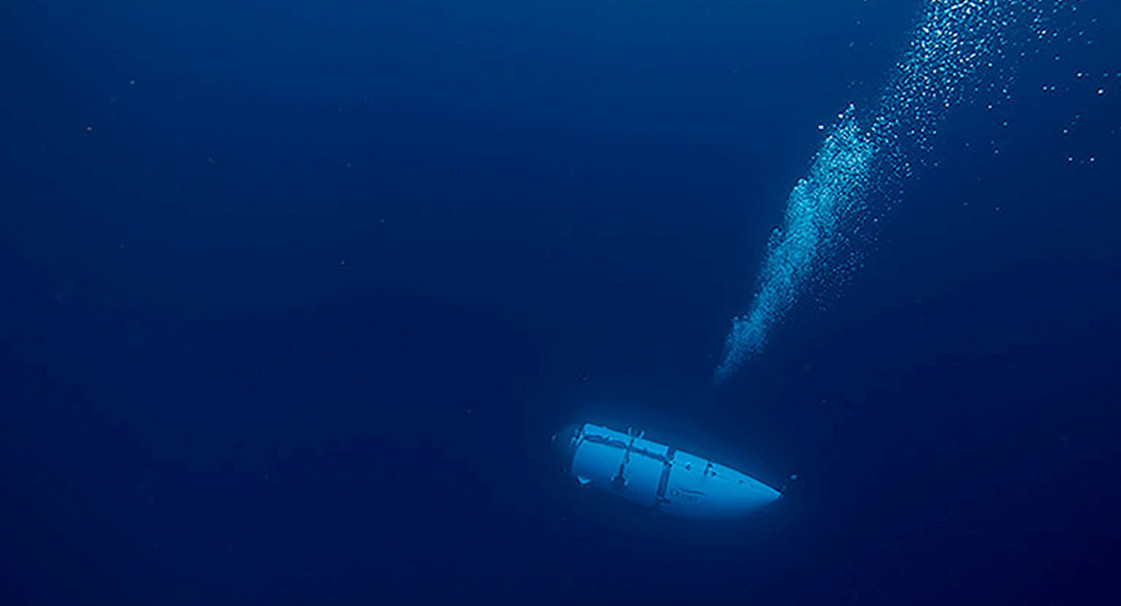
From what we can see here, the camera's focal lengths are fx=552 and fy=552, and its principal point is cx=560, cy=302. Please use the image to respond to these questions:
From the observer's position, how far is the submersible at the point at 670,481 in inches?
382

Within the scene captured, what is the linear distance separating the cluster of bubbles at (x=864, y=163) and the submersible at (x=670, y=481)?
4.54m

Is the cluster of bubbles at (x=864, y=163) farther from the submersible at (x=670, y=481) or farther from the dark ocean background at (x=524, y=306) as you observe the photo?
the submersible at (x=670, y=481)

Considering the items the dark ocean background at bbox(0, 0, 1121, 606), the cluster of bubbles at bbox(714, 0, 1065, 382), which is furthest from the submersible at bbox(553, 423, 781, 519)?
the cluster of bubbles at bbox(714, 0, 1065, 382)

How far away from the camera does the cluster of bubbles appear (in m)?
12.9

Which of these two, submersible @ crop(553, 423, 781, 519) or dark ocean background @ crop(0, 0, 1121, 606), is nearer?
submersible @ crop(553, 423, 781, 519)

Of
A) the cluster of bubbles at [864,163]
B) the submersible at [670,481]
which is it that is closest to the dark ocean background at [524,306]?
the cluster of bubbles at [864,163]

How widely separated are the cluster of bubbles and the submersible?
4.54m

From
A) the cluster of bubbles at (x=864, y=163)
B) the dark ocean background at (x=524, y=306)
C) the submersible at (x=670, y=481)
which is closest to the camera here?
the submersible at (x=670, y=481)

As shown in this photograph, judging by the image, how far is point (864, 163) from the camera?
44.2 ft

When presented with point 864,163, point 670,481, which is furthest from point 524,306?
point 864,163

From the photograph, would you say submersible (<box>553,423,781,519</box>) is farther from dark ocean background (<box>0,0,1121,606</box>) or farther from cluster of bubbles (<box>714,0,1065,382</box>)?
cluster of bubbles (<box>714,0,1065,382</box>)

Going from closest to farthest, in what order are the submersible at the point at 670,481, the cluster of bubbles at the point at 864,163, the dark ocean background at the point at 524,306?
the submersible at the point at 670,481
the dark ocean background at the point at 524,306
the cluster of bubbles at the point at 864,163

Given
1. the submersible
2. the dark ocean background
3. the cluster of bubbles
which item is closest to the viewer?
the submersible

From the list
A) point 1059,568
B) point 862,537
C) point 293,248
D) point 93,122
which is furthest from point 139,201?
point 1059,568
